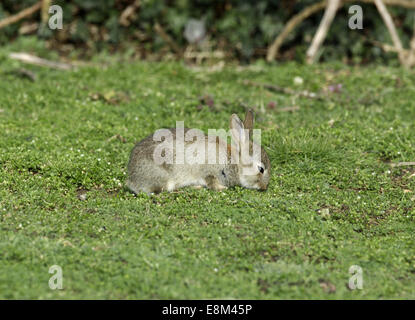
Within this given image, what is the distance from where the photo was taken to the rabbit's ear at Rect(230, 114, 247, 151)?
7234 mm

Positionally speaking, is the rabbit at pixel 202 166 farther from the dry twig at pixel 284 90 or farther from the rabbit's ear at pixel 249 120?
Answer: the dry twig at pixel 284 90

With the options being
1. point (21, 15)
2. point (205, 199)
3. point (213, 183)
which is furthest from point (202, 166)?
point (21, 15)

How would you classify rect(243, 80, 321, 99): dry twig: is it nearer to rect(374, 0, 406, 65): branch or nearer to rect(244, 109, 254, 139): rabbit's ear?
rect(374, 0, 406, 65): branch

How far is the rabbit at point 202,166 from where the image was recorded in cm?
719

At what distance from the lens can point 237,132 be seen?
24.0ft

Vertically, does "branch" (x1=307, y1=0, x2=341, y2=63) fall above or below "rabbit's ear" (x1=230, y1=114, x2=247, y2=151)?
above

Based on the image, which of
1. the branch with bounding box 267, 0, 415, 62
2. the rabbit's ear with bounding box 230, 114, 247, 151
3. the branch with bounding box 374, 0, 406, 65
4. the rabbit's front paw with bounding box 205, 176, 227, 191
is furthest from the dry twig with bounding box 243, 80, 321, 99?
the rabbit's front paw with bounding box 205, 176, 227, 191

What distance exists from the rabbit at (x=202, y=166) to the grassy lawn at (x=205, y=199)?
0.63 feet

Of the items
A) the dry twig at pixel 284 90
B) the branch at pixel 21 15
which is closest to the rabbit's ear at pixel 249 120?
the dry twig at pixel 284 90

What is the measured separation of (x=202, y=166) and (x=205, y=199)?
0.54 metres

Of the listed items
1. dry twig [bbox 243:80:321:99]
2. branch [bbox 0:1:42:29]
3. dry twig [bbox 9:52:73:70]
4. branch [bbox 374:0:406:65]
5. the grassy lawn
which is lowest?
the grassy lawn

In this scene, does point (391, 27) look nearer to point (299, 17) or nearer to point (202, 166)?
point (299, 17)
